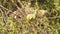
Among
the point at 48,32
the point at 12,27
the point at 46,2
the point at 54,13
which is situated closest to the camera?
the point at 12,27

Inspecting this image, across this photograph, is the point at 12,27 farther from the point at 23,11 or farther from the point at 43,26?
the point at 43,26

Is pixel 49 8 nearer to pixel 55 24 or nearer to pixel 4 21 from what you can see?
pixel 55 24

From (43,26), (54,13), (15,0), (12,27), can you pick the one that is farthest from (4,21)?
(54,13)

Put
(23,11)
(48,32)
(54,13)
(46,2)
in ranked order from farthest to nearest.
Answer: (46,2), (54,13), (48,32), (23,11)

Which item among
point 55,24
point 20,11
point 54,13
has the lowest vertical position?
point 55,24

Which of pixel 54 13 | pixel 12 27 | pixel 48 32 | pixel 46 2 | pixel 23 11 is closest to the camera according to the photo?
pixel 23 11

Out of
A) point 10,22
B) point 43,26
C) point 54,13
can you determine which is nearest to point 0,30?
point 10,22

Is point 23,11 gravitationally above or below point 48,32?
above

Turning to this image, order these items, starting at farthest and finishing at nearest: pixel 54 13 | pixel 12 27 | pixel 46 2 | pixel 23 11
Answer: pixel 46 2, pixel 54 13, pixel 12 27, pixel 23 11

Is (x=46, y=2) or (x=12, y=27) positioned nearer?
(x=12, y=27)
